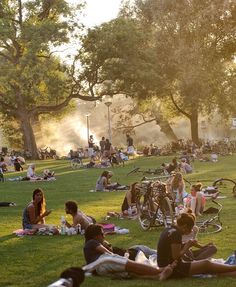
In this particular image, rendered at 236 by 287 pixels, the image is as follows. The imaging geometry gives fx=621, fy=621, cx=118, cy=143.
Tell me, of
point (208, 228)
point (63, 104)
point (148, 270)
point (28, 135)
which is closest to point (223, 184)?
point (208, 228)

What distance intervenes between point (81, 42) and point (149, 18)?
9.10m

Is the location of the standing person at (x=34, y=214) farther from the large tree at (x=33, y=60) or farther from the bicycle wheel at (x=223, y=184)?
the large tree at (x=33, y=60)

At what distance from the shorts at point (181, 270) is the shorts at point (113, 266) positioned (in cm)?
85

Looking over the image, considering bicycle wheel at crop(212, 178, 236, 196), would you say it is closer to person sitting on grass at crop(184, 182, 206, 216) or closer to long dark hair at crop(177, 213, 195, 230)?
person sitting on grass at crop(184, 182, 206, 216)

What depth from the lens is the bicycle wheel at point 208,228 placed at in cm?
1570

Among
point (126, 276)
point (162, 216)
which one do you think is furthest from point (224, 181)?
point (126, 276)

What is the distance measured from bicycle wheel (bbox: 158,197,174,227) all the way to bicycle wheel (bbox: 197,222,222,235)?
755mm

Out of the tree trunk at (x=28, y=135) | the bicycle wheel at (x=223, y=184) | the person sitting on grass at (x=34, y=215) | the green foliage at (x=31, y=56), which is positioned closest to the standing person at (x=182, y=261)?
the person sitting on grass at (x=34, y=215)

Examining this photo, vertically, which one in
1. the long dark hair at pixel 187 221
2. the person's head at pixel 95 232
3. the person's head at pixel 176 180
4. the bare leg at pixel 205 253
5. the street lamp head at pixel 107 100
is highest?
the street lamp head at pixel 107 100

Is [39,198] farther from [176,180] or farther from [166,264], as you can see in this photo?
[166,264]

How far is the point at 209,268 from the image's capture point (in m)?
10.9

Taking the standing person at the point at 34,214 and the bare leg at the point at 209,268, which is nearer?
the bare leg at the point at 209,268

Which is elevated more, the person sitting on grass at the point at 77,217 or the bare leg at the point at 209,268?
the person sitting on grass at the point at 77,217

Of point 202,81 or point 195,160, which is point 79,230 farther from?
point 202,81
